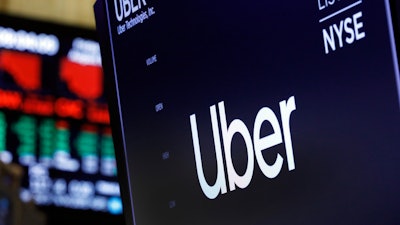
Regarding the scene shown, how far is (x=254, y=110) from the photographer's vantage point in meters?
1.57

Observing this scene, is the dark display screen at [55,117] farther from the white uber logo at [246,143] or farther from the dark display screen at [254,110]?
the white uber logo at [246,143]

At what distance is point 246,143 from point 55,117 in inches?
175

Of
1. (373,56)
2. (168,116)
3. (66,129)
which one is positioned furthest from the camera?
(66,129)

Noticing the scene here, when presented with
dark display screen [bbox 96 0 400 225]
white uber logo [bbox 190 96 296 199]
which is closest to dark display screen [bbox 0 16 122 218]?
dark display screen [bbox 96 0 400 225]

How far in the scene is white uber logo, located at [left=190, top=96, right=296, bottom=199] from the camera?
4.96 feet

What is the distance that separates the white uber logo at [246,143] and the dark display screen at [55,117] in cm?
416

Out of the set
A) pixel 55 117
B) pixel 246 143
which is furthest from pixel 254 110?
pixel 55 117

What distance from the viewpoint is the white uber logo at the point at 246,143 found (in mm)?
1511

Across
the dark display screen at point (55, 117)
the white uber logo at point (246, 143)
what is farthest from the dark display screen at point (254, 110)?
the dark display screen at point (55, 117)

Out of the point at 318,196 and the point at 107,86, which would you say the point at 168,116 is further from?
the point at 318,196

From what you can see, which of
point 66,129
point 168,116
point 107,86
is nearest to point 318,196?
point 168,116

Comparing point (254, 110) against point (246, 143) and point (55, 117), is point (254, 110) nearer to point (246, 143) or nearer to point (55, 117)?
point (246, 143)

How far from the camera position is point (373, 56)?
53.7 inches

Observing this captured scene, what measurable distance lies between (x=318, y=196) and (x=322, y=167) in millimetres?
43
